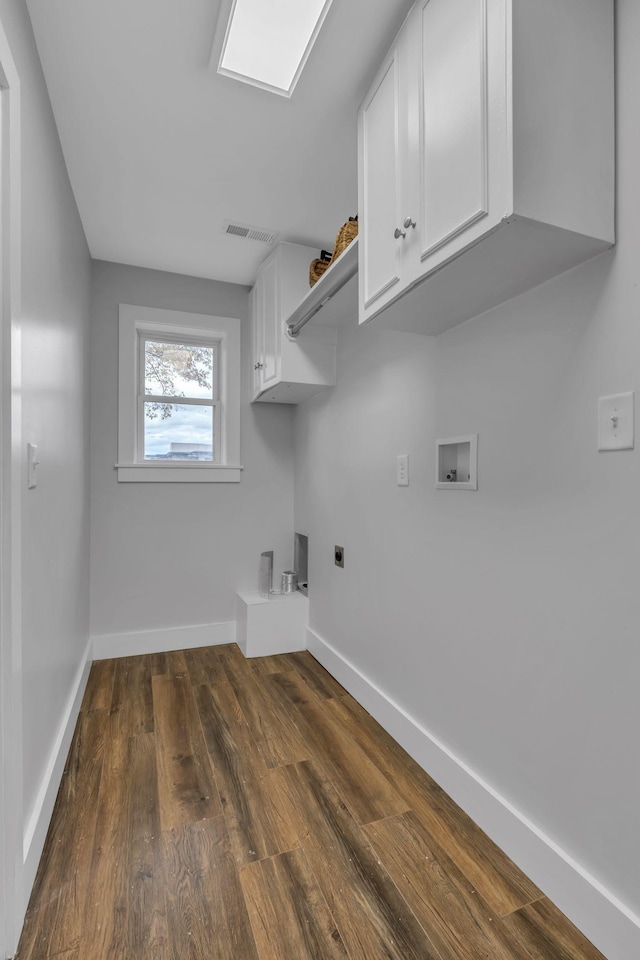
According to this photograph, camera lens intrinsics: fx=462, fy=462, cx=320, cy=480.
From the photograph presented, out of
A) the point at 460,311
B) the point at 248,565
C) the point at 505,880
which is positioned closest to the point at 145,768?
the point at 505,880

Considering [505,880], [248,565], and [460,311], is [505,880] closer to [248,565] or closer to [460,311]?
[460,311]

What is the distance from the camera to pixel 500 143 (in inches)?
38.4

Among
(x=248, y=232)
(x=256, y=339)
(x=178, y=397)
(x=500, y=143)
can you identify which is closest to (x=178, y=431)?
(x=178, y=397)

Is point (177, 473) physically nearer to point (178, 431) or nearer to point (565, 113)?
point (178, 431)

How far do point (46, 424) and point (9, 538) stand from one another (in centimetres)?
63

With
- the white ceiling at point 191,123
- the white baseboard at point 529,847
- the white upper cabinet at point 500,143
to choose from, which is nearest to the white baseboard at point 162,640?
the white baseboard at point 529,847

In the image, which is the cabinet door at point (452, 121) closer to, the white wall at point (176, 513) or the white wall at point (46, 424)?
the white wall at point (46, 424)

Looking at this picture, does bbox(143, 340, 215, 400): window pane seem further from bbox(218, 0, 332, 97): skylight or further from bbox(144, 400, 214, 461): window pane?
bbox(218, 0, 332, 97): skylight

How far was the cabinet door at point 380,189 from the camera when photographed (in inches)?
54.1

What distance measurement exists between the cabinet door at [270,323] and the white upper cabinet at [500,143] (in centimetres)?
137

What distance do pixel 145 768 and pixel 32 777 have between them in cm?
56

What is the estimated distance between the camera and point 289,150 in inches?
→ 74.0

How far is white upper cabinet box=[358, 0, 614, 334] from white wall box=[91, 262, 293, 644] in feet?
6.88

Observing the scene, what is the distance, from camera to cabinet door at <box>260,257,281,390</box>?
2.66 m
